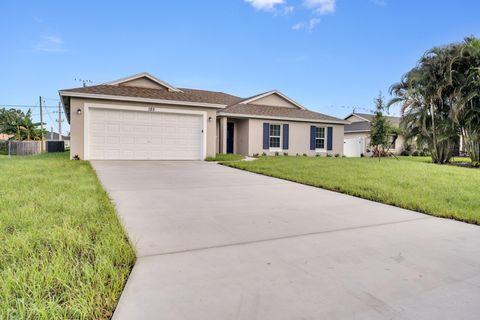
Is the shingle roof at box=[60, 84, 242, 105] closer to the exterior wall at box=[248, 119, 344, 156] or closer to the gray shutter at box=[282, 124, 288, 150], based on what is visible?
the exterior wall at box=[248, 119, 344, 156]

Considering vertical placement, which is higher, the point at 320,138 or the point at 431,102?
the point at 431,102

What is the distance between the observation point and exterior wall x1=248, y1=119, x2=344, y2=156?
58.6 feet

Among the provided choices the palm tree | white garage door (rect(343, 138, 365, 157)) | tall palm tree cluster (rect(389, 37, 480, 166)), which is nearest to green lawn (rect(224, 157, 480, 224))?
the palm tree

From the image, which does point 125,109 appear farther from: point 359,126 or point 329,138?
point 359,126

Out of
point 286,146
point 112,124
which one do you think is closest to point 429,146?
point 286,146

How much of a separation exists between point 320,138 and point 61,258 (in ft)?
62.0

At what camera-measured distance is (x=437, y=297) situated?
2.33 m

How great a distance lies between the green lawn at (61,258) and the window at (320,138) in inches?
652

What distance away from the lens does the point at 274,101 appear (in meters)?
20.8

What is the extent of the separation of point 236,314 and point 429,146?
17.6m

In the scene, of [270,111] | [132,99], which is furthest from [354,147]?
[132,99]

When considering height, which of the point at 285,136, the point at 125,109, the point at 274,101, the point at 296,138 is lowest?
the point at 296,138

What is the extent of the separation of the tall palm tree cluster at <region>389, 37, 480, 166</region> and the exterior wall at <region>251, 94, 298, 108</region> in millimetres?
6655

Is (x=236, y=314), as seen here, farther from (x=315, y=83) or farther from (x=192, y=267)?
(x=315, y=83)
